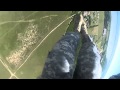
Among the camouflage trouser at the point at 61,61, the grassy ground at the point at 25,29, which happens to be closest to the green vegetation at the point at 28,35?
the grassy ground at the point at 25,29

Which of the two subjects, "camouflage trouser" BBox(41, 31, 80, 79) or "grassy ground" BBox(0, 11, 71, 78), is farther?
"grassy ground" BBox(0, 11, 71, 78)

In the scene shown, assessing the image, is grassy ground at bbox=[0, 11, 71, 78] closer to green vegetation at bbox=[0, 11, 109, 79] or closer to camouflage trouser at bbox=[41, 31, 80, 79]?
green vegetation at bbox=[0, 11, 109, 79]

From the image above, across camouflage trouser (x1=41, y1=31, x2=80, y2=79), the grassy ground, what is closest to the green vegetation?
the grassy ground

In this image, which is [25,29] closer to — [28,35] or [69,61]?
[28,35]

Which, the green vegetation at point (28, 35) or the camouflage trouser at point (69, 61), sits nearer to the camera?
the camouflage trouser at point (69, 61)

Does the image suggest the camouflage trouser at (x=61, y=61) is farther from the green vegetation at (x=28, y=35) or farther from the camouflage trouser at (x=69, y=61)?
the green vegetation at (x=28, y=35)

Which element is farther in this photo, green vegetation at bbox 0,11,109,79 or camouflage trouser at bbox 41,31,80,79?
green vegetation at bbox 0,11,109,79

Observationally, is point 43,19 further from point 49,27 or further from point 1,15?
point 1,15

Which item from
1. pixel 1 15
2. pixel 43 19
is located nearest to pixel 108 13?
pixel 43 19

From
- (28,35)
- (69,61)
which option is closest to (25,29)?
(28,35)
